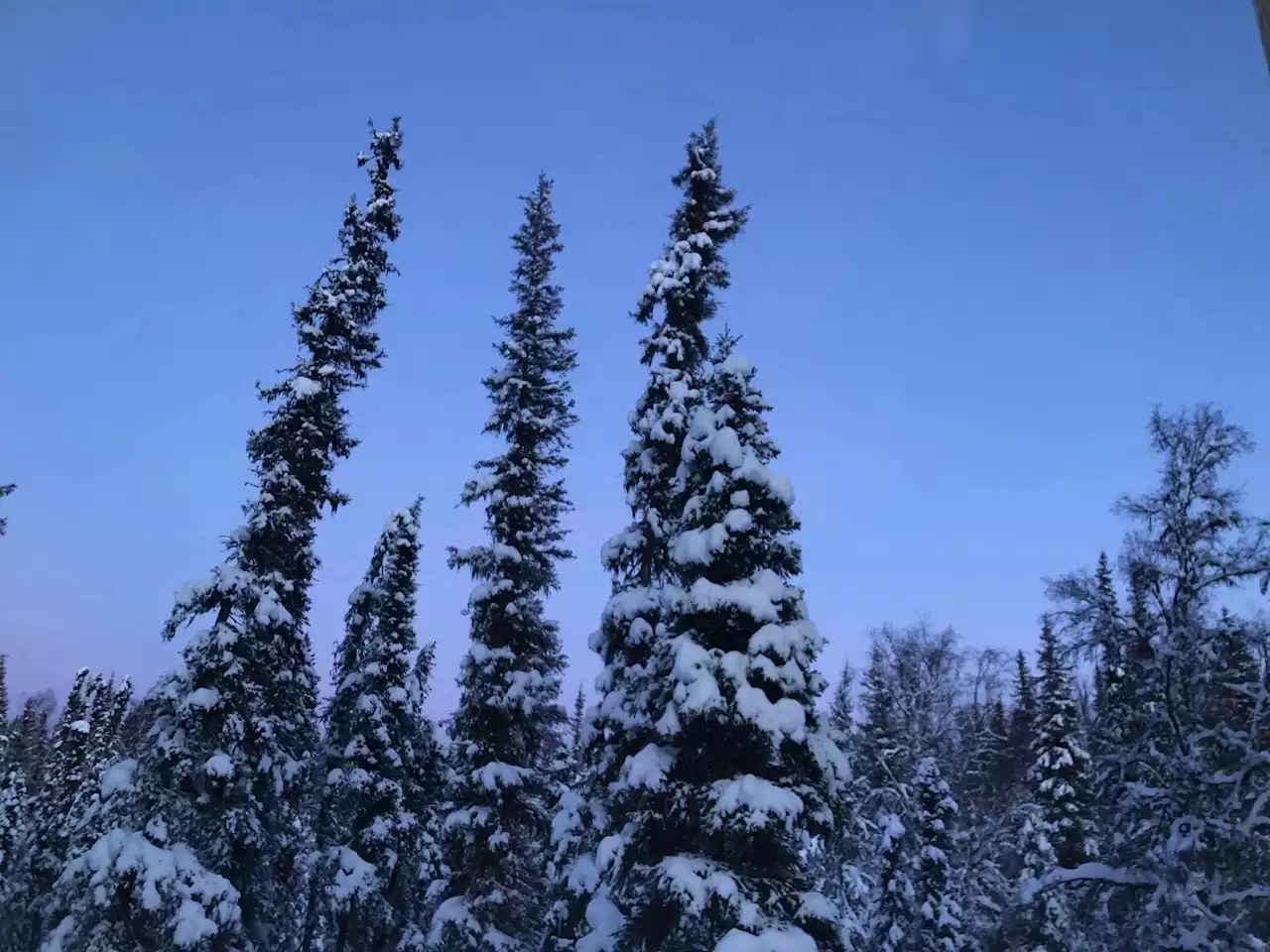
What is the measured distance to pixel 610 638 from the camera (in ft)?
57.6

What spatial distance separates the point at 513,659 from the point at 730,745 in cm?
967

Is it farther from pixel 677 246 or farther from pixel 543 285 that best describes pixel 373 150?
pixel 677 246

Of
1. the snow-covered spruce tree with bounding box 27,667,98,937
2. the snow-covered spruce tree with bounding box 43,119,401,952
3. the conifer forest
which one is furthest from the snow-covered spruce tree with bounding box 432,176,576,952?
the snow-covered spruce tree with bounding box 27,667,98,937

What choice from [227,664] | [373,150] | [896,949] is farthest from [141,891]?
[896,949]

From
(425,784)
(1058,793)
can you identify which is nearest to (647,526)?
(425,784)

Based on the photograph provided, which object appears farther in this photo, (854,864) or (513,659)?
(854,864)

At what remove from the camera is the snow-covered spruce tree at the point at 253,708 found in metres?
15.7

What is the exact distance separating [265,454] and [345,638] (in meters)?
14.8

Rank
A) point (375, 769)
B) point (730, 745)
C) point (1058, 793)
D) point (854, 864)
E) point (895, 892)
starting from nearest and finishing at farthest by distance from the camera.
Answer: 1. point (730, 745)
2. point (375, 769)
3. point (895, 892)
4. point (1058, 793)
5. point (854, 864)

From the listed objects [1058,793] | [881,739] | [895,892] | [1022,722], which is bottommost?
[895,892]

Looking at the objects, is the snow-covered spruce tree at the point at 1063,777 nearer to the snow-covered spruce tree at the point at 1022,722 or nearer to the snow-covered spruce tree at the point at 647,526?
the snow-covered spruce tree at the point at 1022,722

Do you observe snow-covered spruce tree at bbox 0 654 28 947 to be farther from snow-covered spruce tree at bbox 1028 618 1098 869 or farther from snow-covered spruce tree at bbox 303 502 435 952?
snow-covered spruce tree at bbox 1028 618 1098 869

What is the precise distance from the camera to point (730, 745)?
13656 mm

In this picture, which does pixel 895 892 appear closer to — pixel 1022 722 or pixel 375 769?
pixel 375 769
